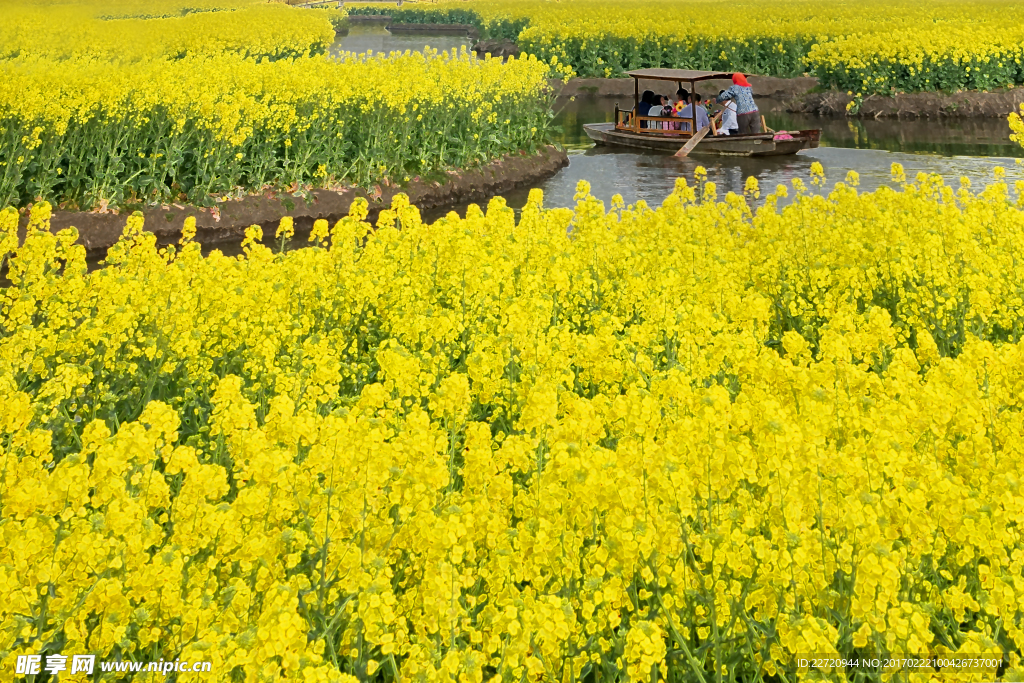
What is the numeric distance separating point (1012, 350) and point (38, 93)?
51.3 ft

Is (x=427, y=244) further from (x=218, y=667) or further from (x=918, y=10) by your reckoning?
(x=918, y=10)

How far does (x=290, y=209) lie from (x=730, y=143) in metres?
11.8

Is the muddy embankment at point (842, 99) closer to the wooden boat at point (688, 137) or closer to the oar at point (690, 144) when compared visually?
the wooden boat at point (688, 137)

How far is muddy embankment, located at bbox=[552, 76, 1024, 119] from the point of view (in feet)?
106

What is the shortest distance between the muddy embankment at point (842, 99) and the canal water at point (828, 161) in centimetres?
102

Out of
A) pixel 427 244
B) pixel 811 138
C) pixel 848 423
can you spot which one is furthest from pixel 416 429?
pixel 811 138

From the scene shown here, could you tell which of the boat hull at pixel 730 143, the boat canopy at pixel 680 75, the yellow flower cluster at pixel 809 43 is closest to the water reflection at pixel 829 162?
the boat hull at pixel 730 143

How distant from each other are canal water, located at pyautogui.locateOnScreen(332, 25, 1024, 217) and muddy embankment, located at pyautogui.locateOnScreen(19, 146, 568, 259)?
723mm

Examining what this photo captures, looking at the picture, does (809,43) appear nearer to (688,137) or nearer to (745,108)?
(745,108)

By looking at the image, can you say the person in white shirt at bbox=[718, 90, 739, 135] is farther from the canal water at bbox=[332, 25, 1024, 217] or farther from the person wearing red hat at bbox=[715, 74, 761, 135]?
the canal water at bbox=[332, 25, 1024, 217]

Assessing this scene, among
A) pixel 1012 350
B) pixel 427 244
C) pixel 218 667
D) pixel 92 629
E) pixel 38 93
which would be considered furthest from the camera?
pixel 38 93

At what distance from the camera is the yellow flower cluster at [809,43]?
1328 inches

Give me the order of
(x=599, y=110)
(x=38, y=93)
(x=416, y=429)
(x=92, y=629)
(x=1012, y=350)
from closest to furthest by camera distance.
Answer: (x=92, y=629) < (x=416, y=429) < (x=1012, y=350) < (x=38, y=93) < (x=599, y=110)

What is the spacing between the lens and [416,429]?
4.89m
